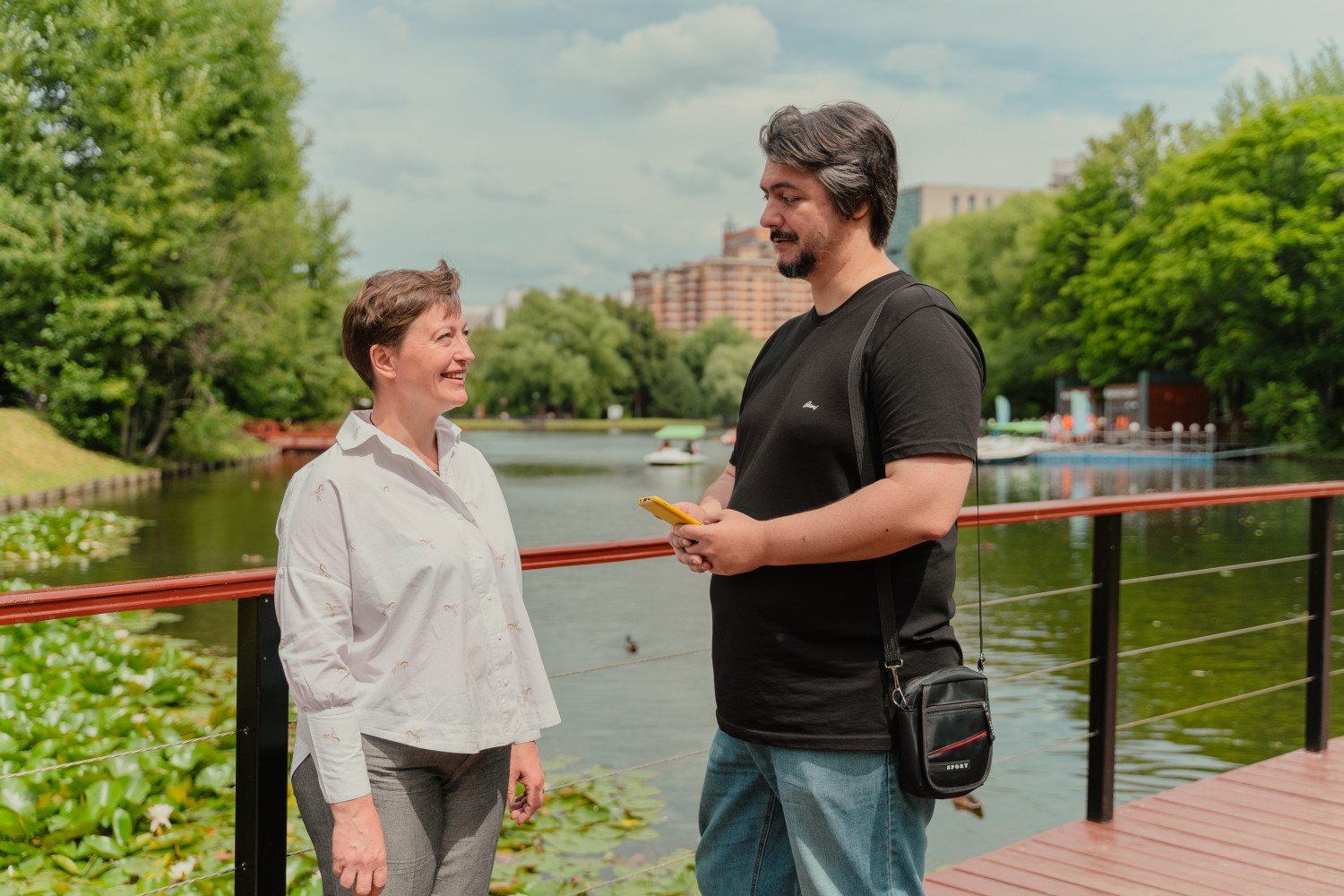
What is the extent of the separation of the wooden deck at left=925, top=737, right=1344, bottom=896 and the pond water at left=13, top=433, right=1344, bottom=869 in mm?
484

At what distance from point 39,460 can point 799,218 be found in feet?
87.0

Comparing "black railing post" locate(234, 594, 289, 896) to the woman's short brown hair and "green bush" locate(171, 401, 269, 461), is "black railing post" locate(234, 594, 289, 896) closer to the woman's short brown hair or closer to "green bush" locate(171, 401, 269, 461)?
the woman's short brown hair

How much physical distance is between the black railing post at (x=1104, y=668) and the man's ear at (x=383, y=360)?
2.36m

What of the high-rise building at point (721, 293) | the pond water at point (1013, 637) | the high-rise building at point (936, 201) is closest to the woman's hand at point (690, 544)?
the pond water at point (1013, 637)

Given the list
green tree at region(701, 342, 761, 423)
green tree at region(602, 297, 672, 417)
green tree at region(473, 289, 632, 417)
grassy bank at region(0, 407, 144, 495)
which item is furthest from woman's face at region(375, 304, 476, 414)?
green tree at region(602, 297, 672, 417)

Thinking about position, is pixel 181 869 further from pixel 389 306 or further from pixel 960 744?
pixel 960 744

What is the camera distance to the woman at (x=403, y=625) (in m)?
1.69

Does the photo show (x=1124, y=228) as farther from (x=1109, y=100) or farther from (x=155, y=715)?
(x=155, y=715)

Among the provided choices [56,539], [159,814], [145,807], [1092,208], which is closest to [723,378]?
[1092,208]

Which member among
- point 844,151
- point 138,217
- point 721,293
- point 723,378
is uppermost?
point 721,293

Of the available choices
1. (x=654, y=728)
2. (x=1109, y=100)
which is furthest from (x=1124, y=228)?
(x=654, y=728)

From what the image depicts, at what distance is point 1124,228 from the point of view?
42.9 metres

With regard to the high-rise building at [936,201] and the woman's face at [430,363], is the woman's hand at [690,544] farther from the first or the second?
the high-rise building at [936,201]

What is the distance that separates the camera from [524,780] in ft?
6.42
